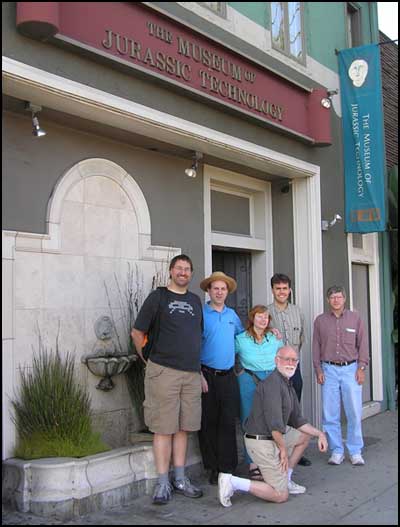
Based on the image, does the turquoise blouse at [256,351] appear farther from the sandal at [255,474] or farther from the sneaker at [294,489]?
the sneaker at [294,489]

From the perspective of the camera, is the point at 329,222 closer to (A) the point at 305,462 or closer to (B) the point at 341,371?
(B) the point at 341,371

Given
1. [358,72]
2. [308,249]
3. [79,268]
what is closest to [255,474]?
[79,268]

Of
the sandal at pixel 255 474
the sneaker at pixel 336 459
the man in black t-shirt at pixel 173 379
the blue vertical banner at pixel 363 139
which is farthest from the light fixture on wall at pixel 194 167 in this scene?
the sneaker at pixel 336 459

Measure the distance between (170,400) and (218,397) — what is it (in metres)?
0.66

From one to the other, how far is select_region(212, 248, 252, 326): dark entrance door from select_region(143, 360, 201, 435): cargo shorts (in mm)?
2978

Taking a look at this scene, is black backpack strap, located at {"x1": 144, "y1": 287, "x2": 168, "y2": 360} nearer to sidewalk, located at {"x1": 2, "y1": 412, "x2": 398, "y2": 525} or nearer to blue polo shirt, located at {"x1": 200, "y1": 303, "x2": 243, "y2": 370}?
blue polo shirt, located at {"x1": 200, "y1": 303, "x2": 243, "y2": 370}

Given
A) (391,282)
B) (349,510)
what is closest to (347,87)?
(391,282)

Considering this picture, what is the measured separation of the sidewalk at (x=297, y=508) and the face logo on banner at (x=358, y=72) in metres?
4.82

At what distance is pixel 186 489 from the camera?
499cm

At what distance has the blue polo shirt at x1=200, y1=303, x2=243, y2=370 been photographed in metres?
5.44

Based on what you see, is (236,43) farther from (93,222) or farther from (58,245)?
(58,245)

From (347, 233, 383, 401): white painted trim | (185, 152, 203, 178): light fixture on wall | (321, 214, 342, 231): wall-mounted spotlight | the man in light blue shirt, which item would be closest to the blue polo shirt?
the man in light blue shirt

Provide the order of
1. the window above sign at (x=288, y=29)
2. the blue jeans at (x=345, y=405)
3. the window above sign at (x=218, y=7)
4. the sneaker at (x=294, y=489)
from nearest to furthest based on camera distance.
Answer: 1. the sneaker at (x=294, y=489)
2. the blue jeans at (x=345, y=405)
3. the window above sign at (x=218, y=7)
4. the window above sign at (x=288, y=29)

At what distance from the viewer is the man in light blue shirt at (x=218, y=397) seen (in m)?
5.43
